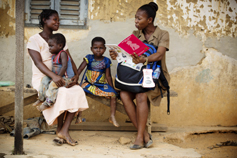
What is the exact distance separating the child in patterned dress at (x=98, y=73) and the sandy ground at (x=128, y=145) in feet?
1.90

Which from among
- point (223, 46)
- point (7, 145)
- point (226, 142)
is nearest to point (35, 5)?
point (7, 145)

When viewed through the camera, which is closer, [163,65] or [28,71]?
[163,65]

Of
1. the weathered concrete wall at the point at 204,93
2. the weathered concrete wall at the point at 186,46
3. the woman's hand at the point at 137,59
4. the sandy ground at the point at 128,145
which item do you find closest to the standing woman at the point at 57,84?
the sandy ground at the point at 128,145

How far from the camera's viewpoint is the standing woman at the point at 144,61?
3.33 m

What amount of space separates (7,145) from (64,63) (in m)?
1.21

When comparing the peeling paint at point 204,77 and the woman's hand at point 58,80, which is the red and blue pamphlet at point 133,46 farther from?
the peeling paint at point 204,77

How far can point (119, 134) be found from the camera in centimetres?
406

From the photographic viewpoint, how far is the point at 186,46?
15.2 ft

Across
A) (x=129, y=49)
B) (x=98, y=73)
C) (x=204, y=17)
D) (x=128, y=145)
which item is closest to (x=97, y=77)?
(x=98, y=73)

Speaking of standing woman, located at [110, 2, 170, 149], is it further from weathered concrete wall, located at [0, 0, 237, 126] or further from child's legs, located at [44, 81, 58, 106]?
weathered concrete wall, located at [0, 0, 237, 126]

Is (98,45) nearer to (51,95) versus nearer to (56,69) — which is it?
(56,69)

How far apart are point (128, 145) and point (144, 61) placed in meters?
1.13

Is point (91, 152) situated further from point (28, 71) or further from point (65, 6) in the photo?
point (65, 6)

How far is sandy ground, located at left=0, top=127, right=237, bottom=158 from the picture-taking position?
3.06 metres
